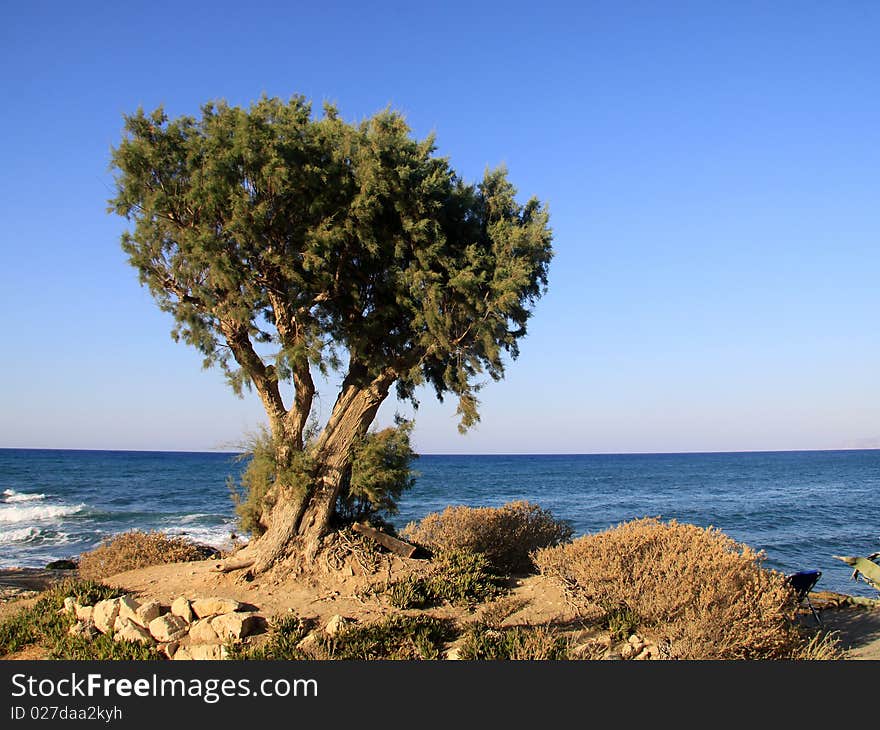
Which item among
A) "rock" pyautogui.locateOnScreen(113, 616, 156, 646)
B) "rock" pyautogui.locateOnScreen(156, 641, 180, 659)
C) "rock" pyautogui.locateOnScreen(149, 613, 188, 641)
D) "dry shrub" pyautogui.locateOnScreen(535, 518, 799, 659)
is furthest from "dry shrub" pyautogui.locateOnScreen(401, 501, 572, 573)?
"rock" pyautogui.locateOnScreen(113, 616, 156, 646)

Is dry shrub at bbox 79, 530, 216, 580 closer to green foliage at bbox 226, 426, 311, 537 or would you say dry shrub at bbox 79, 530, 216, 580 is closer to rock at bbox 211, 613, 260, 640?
green foliage at bbox 226, 426, 311, 537

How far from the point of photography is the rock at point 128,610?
10.2 m

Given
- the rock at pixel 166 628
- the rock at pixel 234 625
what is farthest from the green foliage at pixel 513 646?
the rock at pixel 166 628

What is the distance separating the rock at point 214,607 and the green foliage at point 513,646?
382 cm

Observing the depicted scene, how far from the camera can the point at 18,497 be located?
160 feet

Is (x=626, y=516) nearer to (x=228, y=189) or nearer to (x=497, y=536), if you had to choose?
(x=497, y=536)

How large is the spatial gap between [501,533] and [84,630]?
345 inches

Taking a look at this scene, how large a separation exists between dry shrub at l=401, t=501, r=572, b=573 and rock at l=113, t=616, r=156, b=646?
6570 millimetres

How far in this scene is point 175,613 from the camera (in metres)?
10.5

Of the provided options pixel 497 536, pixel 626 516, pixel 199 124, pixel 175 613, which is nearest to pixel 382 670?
pixel 175 613

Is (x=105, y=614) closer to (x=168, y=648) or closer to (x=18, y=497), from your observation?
(x=168, y=648)

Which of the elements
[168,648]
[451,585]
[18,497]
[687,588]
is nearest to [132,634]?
[168,648]

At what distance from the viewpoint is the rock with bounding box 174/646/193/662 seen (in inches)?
360

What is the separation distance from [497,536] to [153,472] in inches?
2943
